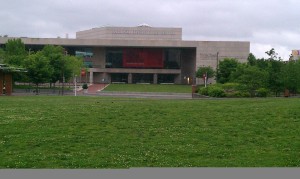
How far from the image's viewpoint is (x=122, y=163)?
343 inches

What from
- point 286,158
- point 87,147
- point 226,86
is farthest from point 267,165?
point 226,86

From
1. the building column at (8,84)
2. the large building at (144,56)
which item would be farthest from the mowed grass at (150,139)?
the large building at (144,56)

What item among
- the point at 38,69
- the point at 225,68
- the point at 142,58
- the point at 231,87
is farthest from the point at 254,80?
the point at 142,58

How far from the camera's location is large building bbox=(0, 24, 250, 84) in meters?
94.6

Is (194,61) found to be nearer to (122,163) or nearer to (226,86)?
(226,86)

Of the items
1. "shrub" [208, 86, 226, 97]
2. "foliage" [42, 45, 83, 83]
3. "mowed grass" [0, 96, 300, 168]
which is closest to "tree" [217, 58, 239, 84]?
"foliage" [42, 45, 83, 83]

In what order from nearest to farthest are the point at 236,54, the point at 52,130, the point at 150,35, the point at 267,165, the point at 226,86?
the point at 267,165, the point at 52,130, the point at 226,86, the point at 236,54, the point at 150,35

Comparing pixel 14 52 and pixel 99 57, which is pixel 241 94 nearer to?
pixel 14 52

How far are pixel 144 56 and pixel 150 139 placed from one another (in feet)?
291

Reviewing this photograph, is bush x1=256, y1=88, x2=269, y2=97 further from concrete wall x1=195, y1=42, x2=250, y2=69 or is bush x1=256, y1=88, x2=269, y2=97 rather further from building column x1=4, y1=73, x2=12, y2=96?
concrete wall x1=195, y1=42, x2=250, y2=69

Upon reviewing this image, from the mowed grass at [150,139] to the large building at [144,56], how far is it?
7919 cm

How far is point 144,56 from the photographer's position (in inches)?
3920

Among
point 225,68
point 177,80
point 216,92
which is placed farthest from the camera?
point 177,80

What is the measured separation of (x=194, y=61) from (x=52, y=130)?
89.8 m
